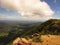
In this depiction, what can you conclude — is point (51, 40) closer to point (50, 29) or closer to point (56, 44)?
point (56, 44)

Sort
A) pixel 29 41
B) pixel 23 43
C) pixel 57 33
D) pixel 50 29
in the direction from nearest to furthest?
pixel 23 43, pixel 29 41, pixel 57 33, pixel 50 29

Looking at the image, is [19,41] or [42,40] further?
[42,40]

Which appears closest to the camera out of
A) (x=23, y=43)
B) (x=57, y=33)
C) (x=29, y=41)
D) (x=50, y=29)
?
(x=23, y=43)

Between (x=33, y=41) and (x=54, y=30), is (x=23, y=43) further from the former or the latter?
(x=54, y=30)

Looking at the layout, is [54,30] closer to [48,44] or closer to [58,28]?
[58,28]

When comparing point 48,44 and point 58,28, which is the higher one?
point 58,28

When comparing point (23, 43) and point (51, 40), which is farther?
point (51, 40)

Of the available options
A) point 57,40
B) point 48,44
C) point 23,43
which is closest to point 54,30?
point 57,40

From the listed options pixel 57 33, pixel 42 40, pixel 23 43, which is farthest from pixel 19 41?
pixel 57 33
